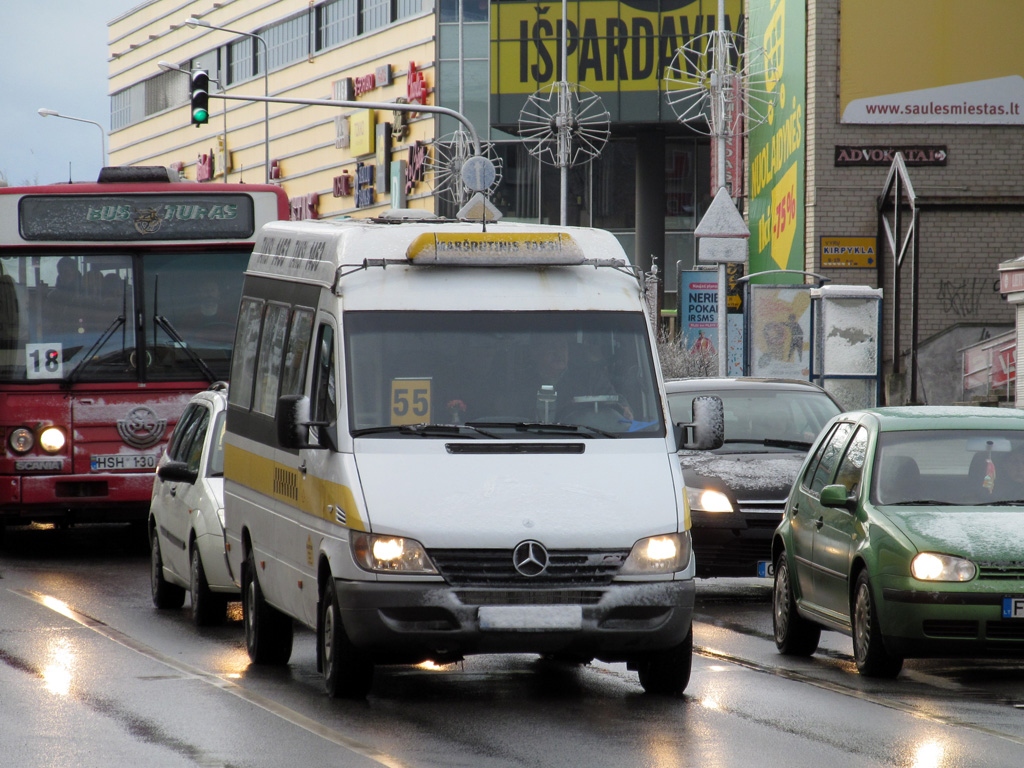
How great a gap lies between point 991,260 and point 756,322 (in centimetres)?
1365

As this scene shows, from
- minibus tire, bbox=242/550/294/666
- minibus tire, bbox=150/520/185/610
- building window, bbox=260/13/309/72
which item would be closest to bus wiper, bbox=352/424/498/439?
minibus tire, bbox=242/550/294/666

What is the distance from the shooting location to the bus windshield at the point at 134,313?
16.9m

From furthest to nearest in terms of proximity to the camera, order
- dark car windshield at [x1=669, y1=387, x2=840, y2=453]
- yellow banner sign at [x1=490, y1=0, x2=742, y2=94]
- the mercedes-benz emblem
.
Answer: yellow banner sign at [x1=490, y1=0, x2=742, y2=94] → dark car windshield at [x1=669, y1=387, x2=840, y2=453] → the mercedes-benz emblem

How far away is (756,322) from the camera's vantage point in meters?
27.0

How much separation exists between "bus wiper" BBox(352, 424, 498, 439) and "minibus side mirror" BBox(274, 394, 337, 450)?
0.58ft

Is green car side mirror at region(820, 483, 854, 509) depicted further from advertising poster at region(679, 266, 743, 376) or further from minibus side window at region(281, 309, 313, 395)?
advertising poster at region(679, 266, 743, 376)

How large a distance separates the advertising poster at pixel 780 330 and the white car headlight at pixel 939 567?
1697 cm


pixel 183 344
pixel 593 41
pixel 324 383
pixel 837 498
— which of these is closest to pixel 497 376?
pixel 324 383

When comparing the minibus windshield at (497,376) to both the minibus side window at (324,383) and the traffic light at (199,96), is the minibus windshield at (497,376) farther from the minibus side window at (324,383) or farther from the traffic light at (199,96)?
the traffic light at (199,96)

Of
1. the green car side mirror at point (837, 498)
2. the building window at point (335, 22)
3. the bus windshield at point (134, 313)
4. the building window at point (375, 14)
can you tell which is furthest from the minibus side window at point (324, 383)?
the building window at point (335, 22)

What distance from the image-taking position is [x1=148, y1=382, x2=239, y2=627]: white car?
12727mm

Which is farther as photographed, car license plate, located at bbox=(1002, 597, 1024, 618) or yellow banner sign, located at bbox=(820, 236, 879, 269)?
yellow banner sign, located at bbox=(820, 236, 879, 269)

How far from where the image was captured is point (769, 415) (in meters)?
15.5

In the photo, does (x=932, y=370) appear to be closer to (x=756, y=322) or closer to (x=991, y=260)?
(x=991, y=260)
